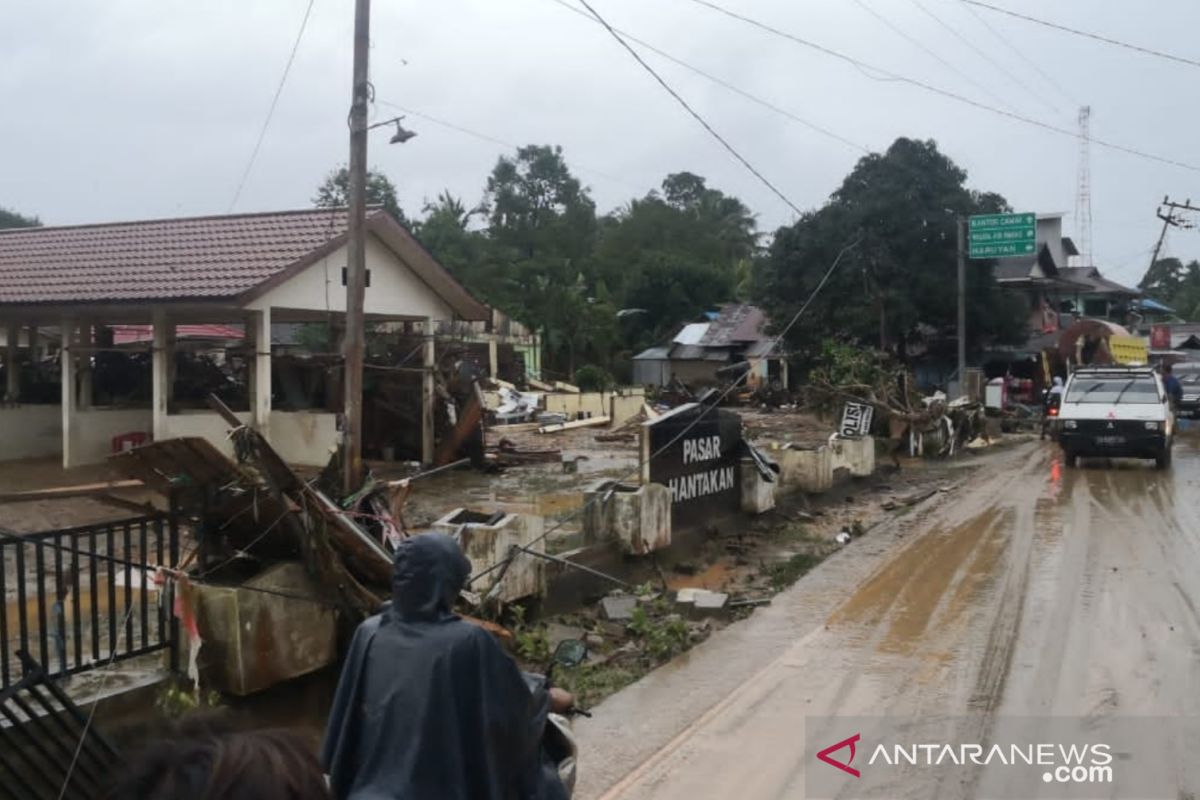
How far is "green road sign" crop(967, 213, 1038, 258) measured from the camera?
27316 mm

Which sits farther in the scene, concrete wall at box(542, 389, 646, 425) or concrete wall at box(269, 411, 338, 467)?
concrete wall at box(542, 389, 646, 425)

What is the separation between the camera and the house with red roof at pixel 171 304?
15.5m

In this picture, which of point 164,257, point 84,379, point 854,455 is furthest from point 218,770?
point 84,379

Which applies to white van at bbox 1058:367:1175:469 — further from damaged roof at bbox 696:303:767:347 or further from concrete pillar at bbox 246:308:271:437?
damaged roof at bbox 696:303:767:347

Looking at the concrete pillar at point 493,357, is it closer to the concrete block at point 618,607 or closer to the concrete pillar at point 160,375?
the concrete pillar at point 160,375

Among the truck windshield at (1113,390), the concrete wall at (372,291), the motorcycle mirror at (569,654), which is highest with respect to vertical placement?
the concrete wall at (372,291)

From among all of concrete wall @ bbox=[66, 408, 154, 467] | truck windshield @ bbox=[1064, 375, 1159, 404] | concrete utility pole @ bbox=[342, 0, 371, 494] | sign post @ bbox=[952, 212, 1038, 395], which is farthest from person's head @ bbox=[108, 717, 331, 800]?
sign post @ bbox=[952, 212, 1038, 395]

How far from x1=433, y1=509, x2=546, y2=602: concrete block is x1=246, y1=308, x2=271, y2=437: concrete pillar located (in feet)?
25.5

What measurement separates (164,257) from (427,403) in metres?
4.89

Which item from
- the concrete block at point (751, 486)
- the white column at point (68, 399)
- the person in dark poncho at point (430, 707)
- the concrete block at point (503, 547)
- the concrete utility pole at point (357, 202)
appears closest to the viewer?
the person in dark poncho at point (430, 707)

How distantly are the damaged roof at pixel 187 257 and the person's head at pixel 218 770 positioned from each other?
13716 millimetres

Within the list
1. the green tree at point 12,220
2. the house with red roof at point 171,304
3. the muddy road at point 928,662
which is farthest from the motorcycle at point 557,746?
the green tree at point 12,220

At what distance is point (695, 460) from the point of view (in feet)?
39.9

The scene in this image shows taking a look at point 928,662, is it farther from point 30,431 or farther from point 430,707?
point 30,431
